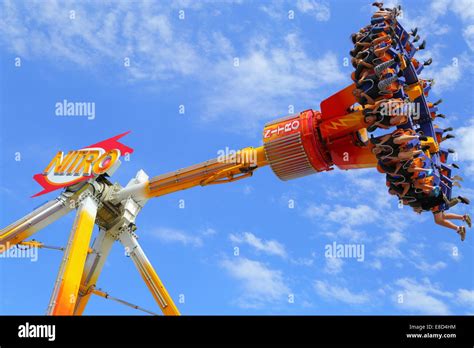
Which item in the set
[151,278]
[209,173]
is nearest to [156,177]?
[209,173]

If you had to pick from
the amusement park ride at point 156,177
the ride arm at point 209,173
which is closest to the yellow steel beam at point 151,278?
the amusement park ride at point 156,177

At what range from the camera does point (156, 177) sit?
66.0ft

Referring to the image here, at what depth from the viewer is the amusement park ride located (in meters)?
16.8

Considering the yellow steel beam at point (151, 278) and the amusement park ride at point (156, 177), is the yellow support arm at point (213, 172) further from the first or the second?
the yellow steel beam at point (151, 278)

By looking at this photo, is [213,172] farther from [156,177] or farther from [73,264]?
[73,264]

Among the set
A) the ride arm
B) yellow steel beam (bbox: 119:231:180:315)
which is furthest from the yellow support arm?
yellow steel beam (bbox: 119:231:180:315)

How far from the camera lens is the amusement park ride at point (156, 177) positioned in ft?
55.0

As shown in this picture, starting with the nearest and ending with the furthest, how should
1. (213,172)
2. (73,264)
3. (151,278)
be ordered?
(73,264)
(213,172)
(151,278)

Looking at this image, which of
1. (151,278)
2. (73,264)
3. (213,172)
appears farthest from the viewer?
(151,278)

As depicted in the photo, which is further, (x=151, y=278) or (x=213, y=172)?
(x=151, y=278)

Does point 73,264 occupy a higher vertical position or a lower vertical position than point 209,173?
lower
